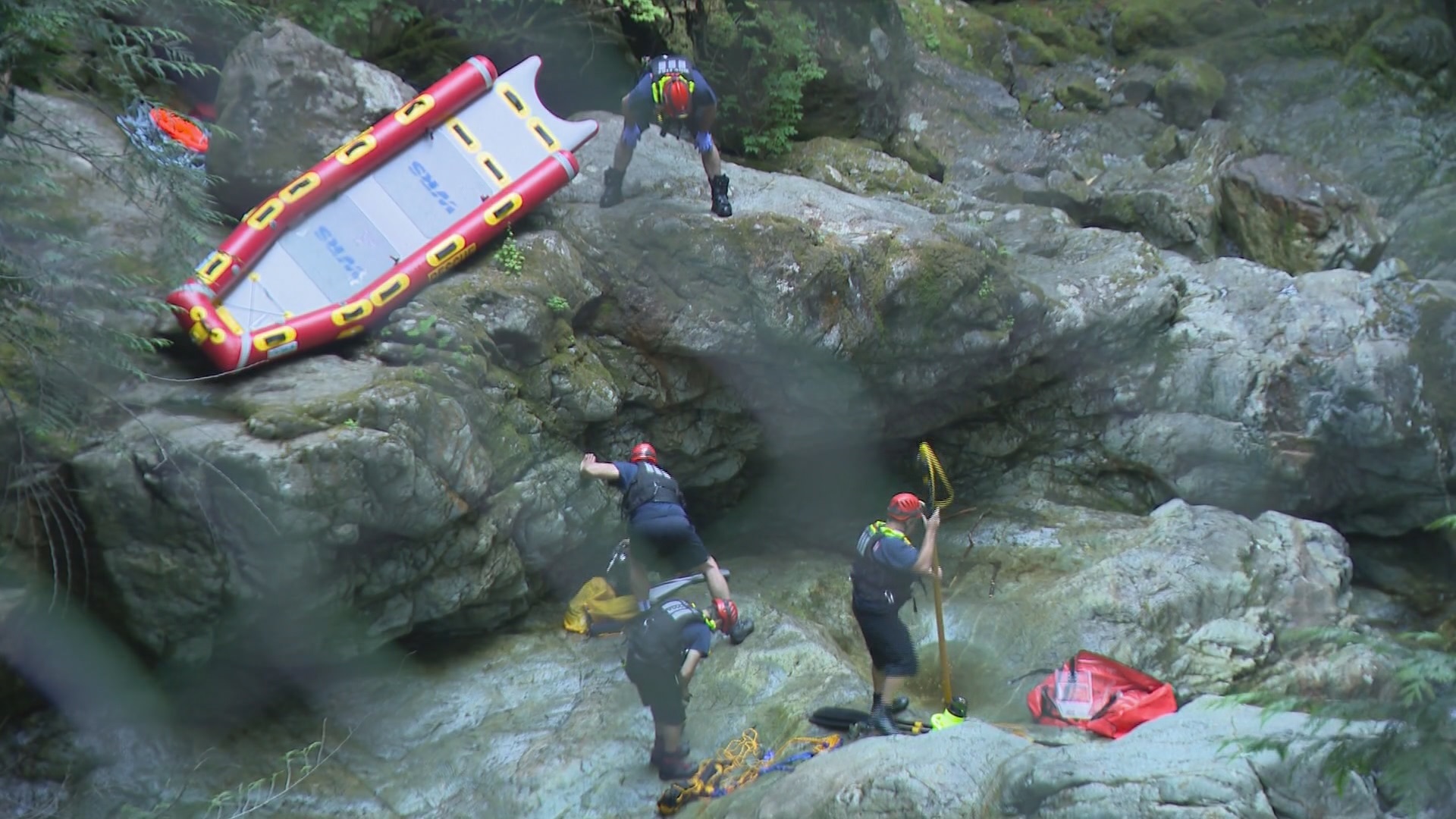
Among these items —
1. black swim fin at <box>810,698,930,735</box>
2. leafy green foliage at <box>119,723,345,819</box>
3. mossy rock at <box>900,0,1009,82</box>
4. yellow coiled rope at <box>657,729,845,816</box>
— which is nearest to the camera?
leafy green foliage at <box>119,723,345,819</box>

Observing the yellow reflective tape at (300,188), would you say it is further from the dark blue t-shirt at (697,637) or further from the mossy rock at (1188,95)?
the mossy rock at (1188,95)

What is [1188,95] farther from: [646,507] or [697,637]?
[697,637]

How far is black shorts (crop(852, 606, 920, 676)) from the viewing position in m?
6.63

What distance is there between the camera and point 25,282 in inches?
205

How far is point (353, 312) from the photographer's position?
23.2 ft

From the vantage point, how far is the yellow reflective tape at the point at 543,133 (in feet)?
27.3

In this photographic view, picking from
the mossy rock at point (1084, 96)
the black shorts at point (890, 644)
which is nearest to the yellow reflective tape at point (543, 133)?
the black shorts at point (890, 644)

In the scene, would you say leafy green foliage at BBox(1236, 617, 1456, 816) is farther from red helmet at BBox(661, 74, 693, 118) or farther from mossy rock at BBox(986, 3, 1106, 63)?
mossy rock at BBox(986, 3, 1106, 63)

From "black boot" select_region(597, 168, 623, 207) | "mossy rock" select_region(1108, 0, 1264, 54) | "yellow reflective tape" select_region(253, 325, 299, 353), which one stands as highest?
"yellow reflective tape" select_region(253, 325, 299, 353)

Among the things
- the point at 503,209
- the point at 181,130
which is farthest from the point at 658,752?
the point at 181,130

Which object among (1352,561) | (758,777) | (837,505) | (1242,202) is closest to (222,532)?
(758,777)

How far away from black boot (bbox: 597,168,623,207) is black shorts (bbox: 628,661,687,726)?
3.86 metres

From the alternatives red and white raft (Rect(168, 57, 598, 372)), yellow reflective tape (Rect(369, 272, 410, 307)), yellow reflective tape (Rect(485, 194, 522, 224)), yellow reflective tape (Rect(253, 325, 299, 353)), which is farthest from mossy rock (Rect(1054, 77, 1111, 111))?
yellow reflective tape (Rect(253, 325, 299, 353))

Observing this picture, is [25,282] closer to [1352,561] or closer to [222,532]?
[222,532]
